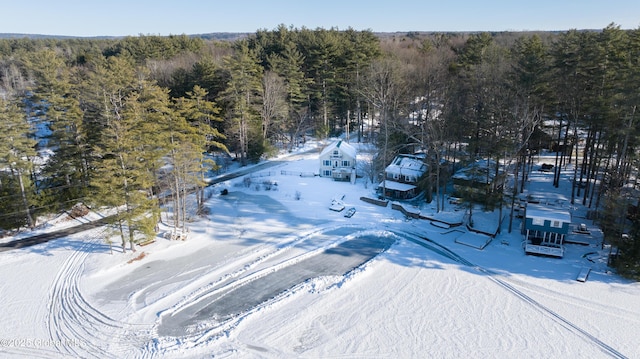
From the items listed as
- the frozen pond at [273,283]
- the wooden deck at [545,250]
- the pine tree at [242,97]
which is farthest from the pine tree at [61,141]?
the wooden deck at [545,250]

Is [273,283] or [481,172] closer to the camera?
[273,283]

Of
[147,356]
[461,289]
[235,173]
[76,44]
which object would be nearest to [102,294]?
[147,356]

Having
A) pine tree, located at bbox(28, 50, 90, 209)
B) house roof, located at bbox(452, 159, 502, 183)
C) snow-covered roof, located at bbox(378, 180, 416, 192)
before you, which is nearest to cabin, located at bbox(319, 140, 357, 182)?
snow-covered roof, located at bbox(378, 180, 416, 192)

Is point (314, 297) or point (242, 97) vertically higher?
point (242, 97)

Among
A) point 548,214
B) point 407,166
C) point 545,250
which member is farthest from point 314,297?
point 407,166

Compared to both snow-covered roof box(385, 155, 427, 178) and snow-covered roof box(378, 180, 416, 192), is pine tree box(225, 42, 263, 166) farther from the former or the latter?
snow-covered roof box(378, 180, 416, 192)

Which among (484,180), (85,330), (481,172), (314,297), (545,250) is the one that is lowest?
(85,330)

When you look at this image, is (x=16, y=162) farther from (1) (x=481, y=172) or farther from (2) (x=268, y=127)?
(1) (x=481, y=172)

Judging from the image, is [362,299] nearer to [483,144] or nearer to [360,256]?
[360,256]
